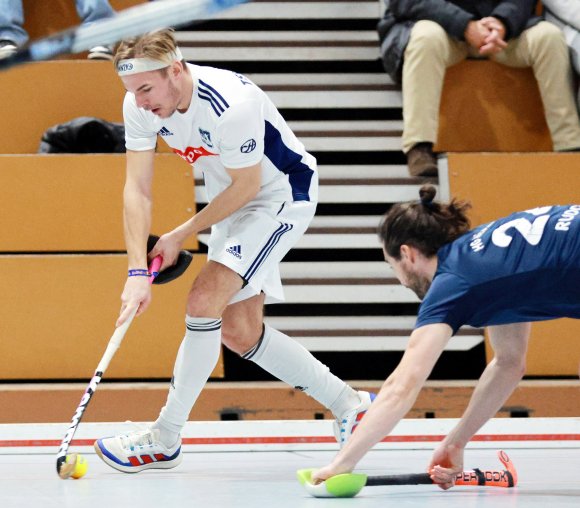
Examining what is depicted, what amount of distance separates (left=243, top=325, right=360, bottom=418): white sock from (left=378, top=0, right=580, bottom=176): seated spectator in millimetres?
1817

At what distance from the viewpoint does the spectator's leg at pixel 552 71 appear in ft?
15.7

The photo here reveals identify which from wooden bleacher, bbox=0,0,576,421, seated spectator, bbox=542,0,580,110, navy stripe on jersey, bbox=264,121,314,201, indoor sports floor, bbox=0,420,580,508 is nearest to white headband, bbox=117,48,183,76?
navy stripe on jersey, bbox=264,121,314,201

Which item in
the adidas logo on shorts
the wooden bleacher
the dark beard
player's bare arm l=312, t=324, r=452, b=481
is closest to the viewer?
player's bare arm l=312, t=324, r=452, b=481

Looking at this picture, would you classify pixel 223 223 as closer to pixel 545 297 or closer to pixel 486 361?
pixel 545 297

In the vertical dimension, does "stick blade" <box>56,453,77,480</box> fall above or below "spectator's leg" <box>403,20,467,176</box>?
below

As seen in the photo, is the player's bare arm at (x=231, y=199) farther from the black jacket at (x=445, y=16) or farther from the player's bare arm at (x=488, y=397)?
the black jacket at (x=445, y=16)

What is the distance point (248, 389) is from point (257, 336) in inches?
42.3

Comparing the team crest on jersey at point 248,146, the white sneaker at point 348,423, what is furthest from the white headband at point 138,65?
the white sneaker at point 348,423

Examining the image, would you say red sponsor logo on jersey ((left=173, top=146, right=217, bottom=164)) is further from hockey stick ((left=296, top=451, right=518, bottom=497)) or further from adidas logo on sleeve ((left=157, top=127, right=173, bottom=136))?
hockey stick ((left=296, top=451, right=518, bottom=497))

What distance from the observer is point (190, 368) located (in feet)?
9.37

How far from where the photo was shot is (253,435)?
3615 mm

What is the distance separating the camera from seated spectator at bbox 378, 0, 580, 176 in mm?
4719

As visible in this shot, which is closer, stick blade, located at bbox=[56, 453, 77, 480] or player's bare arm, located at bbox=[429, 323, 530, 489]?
player's bare arm, located at bbox=[429, 323, 530, 489]

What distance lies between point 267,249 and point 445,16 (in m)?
→ 2.24
